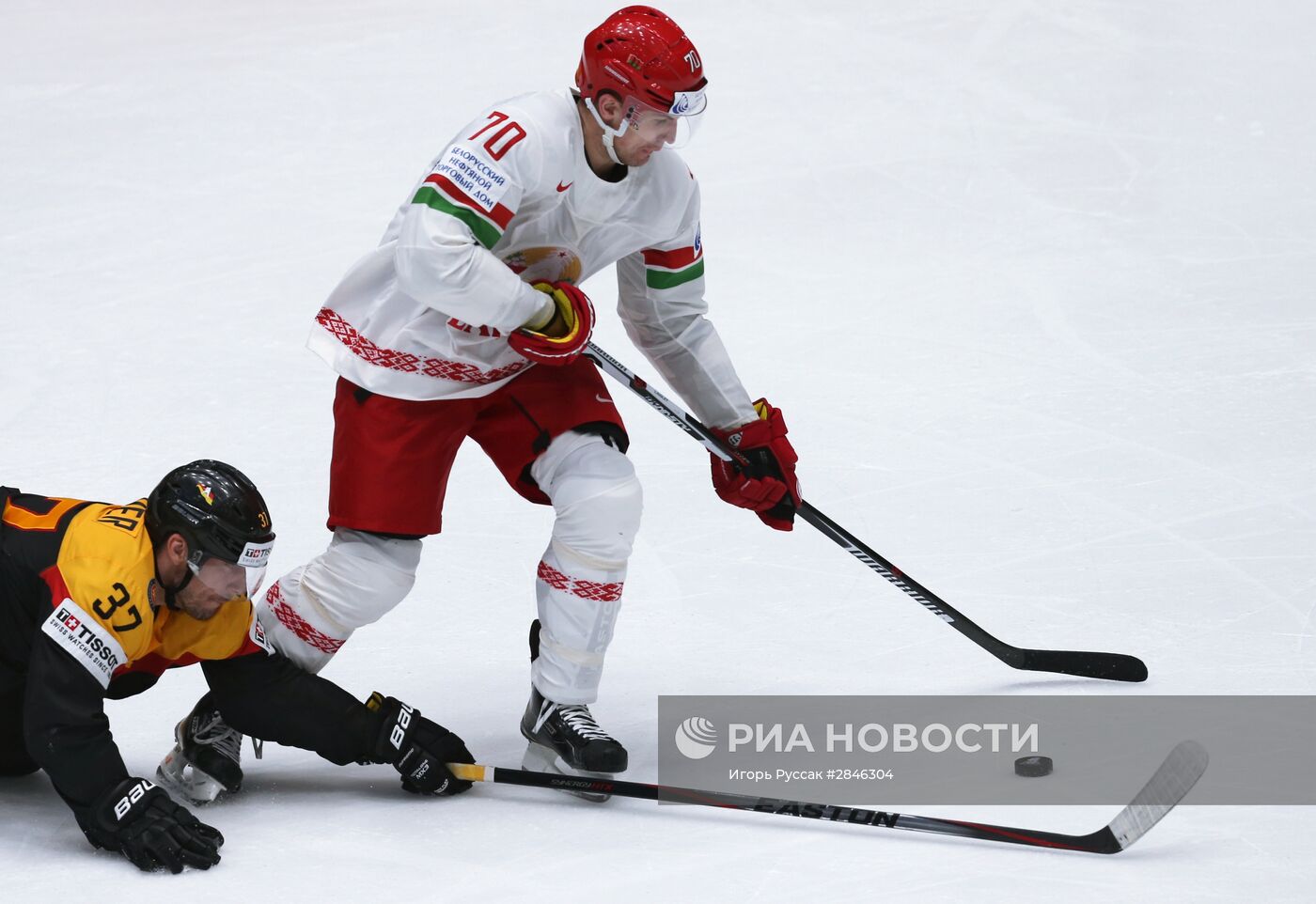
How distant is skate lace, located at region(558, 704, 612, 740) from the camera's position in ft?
9.47

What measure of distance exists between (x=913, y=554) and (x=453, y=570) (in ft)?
3.56

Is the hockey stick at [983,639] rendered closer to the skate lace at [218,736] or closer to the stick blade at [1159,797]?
the stick blade at [1159,797]

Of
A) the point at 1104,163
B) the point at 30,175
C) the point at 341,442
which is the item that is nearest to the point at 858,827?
the point at 341,442

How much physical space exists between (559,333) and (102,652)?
0.89 m

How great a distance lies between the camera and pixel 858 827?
8.91 feet

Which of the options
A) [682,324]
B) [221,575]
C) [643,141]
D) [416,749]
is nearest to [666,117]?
[643,141]

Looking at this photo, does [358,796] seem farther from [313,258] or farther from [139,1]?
[139,1]

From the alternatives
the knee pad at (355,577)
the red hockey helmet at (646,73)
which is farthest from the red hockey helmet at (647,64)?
the knee pad at (355,577)

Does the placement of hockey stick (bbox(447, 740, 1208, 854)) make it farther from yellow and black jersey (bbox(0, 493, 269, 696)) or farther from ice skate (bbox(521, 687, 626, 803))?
yellow and black jersey (bbox(0, 493, 269, 696))

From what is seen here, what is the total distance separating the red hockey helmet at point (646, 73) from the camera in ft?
8.98

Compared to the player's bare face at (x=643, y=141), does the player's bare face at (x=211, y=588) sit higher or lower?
lower

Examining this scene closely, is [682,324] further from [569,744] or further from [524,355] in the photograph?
[569,744]

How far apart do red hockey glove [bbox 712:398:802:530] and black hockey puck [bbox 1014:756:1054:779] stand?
641 mm

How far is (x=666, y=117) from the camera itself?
9.12 feet
